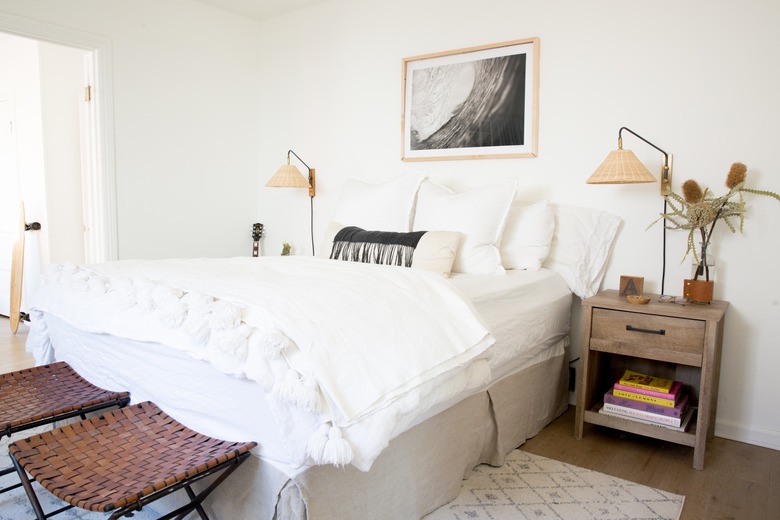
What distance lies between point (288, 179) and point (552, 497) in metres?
2.54

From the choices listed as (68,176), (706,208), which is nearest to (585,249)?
(706,208)

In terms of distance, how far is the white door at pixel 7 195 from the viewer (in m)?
4.80

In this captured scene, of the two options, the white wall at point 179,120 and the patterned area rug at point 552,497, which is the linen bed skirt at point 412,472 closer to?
the patterned area rug at point 552,497

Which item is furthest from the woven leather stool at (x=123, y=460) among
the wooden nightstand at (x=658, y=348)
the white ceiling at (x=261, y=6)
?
the white ceiling at (x=261, y=6)

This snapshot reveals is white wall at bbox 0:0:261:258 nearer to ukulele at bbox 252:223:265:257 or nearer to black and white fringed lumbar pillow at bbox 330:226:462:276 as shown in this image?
ukulele at bbox 252:223:265:257

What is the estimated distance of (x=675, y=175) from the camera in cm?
268

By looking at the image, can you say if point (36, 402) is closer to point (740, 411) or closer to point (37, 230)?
point (740, 411)

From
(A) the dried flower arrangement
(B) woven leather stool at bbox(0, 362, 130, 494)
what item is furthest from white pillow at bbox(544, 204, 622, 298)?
(B) woven leather stool at bbox(0, 362, 130, 494)

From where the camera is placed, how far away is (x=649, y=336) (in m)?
2.39

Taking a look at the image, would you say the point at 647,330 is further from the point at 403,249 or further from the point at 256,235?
the point at 256,235

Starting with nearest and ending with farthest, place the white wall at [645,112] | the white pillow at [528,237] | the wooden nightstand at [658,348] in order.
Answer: the wooden nightstand at [658,348], the white wall at [645,112], the white pillow at [528,237]

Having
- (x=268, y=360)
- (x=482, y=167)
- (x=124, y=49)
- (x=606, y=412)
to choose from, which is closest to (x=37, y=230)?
(x=124, y=49)

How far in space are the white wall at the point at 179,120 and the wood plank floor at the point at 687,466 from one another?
2.73 metres

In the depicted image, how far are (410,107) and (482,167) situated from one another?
25.0 inches
